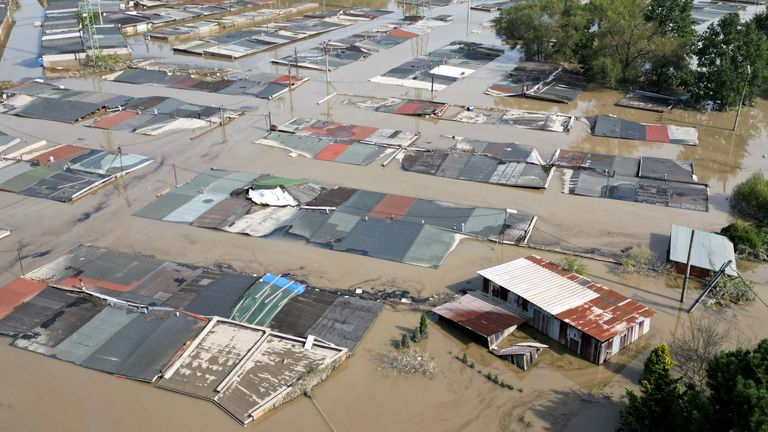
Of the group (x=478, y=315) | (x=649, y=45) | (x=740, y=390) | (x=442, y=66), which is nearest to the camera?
(x=740, y=390)

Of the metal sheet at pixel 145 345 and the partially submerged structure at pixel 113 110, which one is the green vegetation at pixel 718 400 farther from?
the partially submerged structure at pixel 113 110

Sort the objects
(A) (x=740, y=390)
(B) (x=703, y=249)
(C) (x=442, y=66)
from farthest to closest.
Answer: (C) (x=442, y=66) → (B) (x=703, y=249) → (A) (x=740, y=390)

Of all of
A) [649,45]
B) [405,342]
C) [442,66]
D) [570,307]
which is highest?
[649,45]

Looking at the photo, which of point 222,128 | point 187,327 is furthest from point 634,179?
point 222,128

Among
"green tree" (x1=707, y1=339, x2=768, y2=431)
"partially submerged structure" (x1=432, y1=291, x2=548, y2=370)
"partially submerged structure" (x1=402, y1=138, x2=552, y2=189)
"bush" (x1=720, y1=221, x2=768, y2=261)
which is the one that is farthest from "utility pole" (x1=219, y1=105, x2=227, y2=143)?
"green tree" (x1=707, y1=339, x2=768, y2=431)

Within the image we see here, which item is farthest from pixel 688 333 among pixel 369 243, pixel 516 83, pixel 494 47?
pixel 494 47

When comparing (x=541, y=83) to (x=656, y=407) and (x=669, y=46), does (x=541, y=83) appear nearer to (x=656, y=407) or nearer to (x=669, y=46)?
(x=669, y=46)

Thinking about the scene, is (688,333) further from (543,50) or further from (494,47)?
(494,47)
